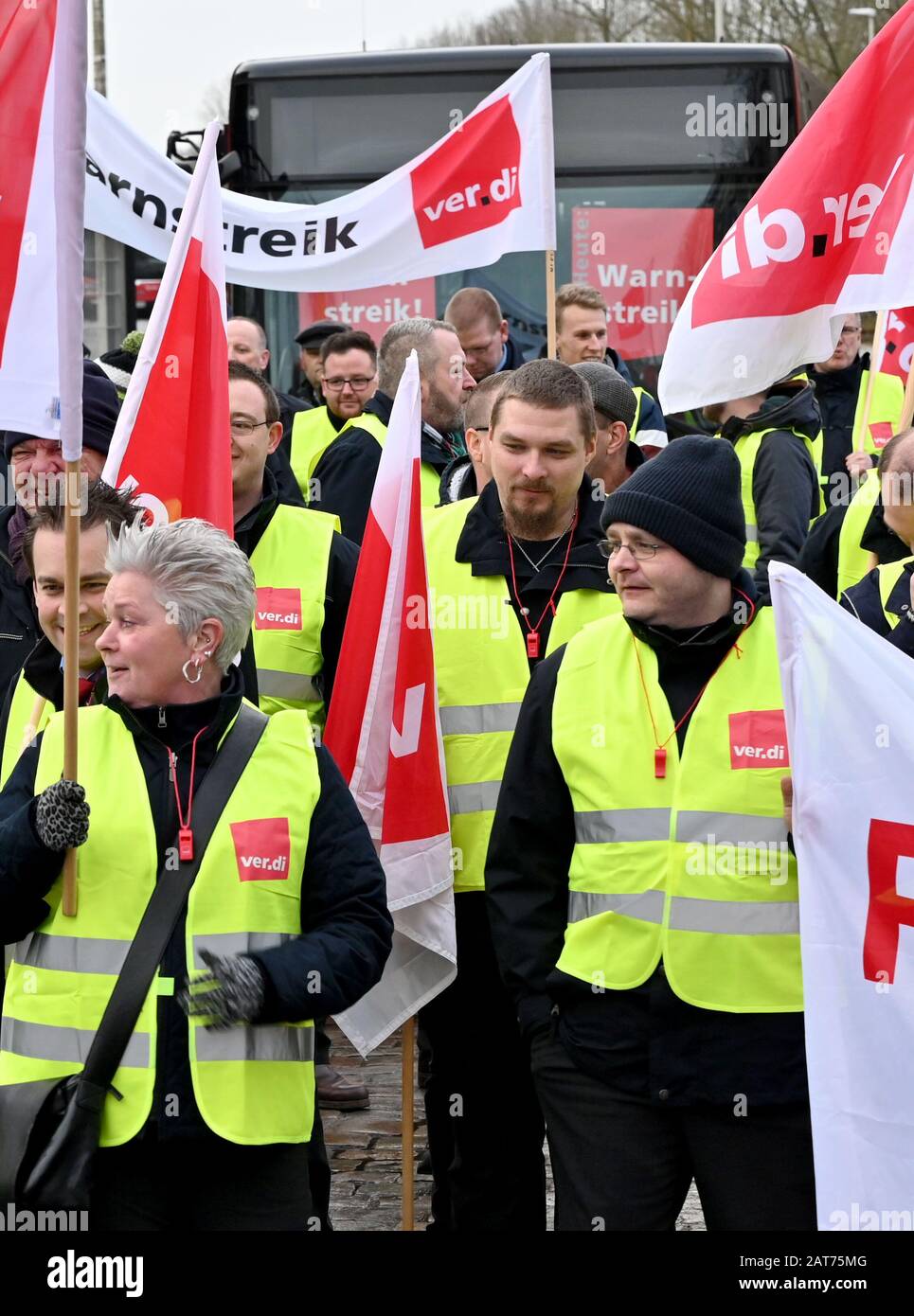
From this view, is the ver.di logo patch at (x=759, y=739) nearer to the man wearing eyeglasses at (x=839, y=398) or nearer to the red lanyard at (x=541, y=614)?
the red lanyard at (x=541, y=614)

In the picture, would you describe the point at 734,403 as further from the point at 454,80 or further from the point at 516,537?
the point at 454,80

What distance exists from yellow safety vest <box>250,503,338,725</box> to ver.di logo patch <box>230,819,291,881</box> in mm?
1793

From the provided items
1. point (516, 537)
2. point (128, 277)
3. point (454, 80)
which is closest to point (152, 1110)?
point (516, 537)

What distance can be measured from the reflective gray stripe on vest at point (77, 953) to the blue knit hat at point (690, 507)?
1.33 metres

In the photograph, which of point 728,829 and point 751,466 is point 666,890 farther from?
point 751,466

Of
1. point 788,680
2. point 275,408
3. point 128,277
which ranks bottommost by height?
point 788,680

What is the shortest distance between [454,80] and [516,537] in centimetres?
703

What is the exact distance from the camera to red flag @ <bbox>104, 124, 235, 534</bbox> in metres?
4.89

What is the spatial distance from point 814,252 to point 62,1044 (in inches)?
129

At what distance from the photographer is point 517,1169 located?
4992 mm

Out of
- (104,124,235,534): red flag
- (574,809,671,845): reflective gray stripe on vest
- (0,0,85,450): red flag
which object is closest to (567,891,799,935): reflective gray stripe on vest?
(574,809,671,845): reflective gray stripe on vest

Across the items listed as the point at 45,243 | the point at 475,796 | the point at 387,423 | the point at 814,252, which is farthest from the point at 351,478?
the point at 45,243

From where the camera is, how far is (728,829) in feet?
12.7
